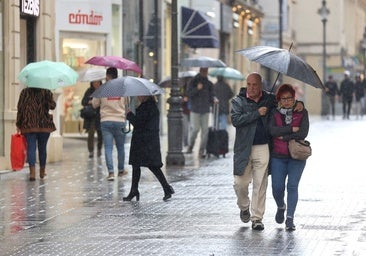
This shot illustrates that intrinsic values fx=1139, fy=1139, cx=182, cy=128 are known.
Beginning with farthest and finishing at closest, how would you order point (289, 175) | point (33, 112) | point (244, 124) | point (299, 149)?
point (33, 112)
point (289, 175)
point (244, 124)
point (299, 149)

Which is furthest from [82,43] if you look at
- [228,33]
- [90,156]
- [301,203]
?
[228,33]

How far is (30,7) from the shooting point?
22.0 metres

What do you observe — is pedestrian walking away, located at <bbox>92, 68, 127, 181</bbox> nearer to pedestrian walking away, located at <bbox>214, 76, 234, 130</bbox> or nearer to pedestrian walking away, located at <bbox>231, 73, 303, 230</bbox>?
pedestrian walking away, located at <bbox>214, 76, 234, 130</bbox>

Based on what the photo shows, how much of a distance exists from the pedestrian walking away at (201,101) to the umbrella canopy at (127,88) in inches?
338

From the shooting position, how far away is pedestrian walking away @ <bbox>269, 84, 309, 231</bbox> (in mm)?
12422

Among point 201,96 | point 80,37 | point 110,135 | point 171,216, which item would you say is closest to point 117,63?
point 110,135

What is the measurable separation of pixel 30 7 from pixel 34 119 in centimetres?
382

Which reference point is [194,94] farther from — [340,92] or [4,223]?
[340,92]

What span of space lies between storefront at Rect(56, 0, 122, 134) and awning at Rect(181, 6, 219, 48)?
720 cm

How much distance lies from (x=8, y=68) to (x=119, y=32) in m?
10.2

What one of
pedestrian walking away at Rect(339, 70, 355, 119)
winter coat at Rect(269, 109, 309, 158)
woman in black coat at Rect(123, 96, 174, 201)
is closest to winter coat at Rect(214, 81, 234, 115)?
woman in black coat at Rect(123, 96, 174, 201)

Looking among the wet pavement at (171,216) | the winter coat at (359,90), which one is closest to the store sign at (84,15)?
the wet pavement at (171,216)

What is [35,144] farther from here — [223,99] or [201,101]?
[223,99]

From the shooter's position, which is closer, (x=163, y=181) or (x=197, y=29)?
(x=163, y=181)
